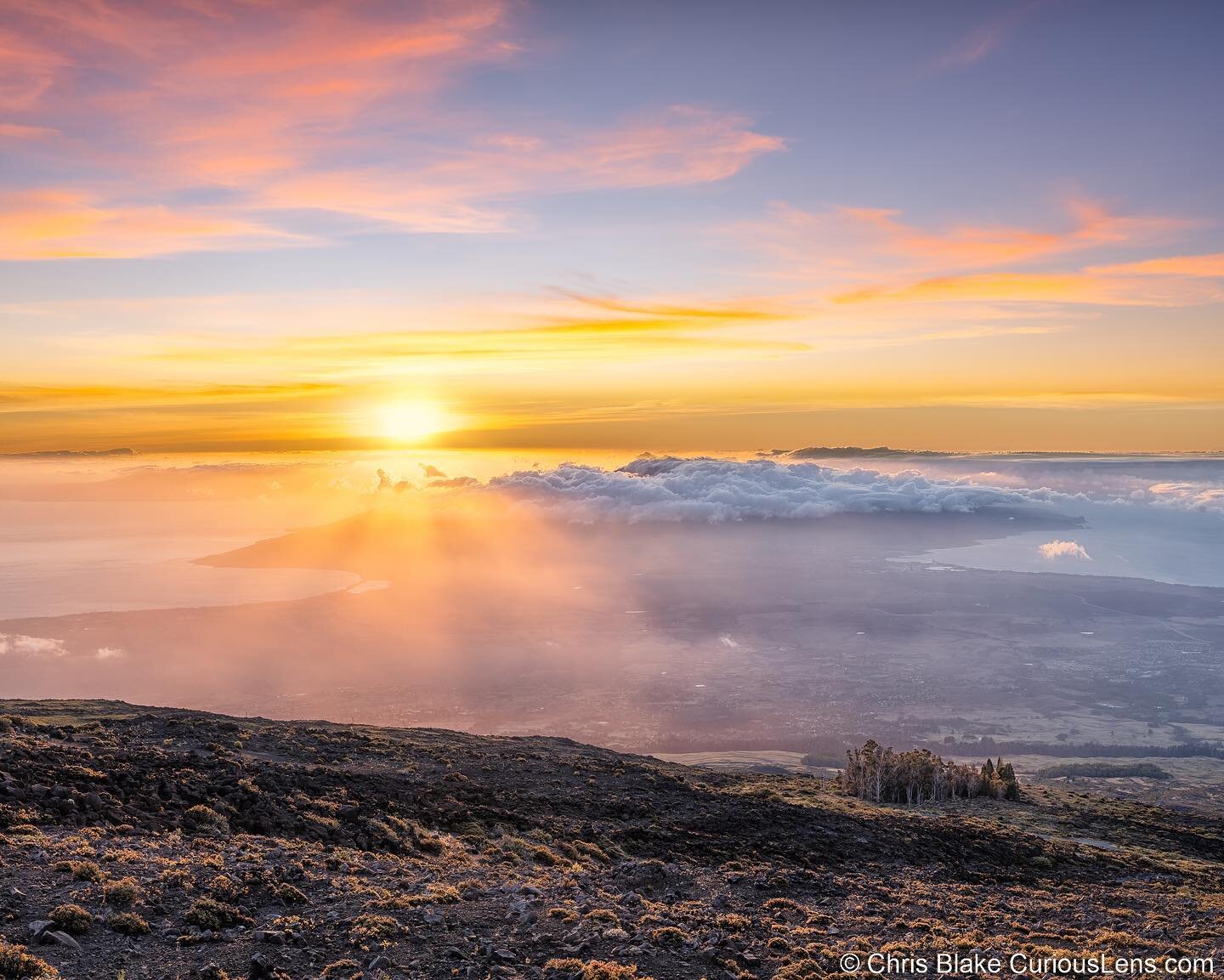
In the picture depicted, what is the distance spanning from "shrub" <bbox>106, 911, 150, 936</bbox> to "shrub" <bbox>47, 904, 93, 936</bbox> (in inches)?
15.0

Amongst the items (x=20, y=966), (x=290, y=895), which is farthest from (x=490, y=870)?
(x=20, y=966)

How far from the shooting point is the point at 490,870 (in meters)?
23.8

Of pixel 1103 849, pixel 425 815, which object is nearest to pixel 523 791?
pixel 425 815

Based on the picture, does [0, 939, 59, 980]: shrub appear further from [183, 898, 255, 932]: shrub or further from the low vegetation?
the low vegetation

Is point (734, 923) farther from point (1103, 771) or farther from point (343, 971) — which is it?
point (1103, 771)

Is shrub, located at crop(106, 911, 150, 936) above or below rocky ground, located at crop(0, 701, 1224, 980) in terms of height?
above

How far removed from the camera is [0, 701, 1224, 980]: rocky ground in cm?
1622

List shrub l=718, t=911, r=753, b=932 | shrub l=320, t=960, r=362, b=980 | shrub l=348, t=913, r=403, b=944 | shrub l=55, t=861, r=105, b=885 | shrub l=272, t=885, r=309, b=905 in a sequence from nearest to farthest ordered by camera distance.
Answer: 1. shrub l=320, t=960, r=362, b=980
2. shrub l=348, t=913, r=403, b=944
3. shrub l=55, t=861, r=105, b=885
4. shrub l=272, t=885, r=309, b=905
5. shrub l=718, t=911, r=753, b=932

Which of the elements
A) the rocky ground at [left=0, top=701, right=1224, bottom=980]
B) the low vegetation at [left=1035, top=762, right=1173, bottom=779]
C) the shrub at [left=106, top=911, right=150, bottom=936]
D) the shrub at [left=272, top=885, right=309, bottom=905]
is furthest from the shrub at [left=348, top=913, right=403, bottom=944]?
the low vegetation at [left=1035, top=762, right=1173, bottom=779]

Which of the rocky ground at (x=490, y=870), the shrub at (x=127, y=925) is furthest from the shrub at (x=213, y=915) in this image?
the shrub at (x=127, y=925)

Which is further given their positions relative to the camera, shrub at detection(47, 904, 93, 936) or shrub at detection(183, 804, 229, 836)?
shrub at detection(183, 804, 229, 836)

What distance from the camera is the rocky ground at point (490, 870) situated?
53.2ft

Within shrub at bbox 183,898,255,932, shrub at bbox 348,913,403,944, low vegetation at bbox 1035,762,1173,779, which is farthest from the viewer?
low vegetation at bbox 1035,762,1173,779

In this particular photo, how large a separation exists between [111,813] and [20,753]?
6.64m
